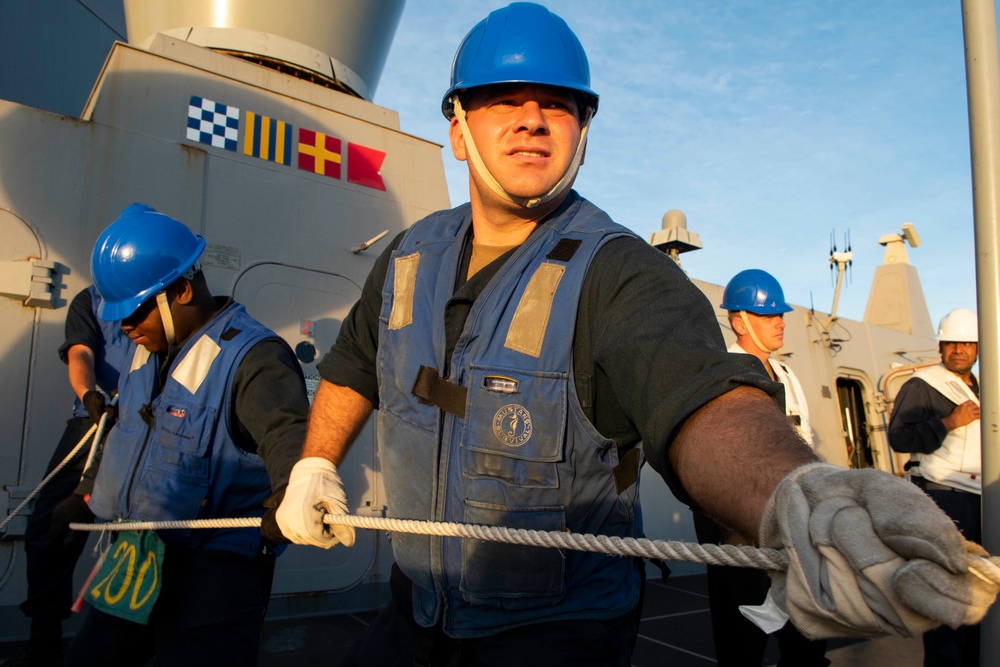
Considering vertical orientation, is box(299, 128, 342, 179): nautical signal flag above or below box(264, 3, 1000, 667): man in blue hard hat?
above

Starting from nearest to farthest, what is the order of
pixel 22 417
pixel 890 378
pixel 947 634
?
1. pixel 947 634
2. pixel 22 417
3. pixel 890 378

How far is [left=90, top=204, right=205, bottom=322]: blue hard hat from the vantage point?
2.37 metres

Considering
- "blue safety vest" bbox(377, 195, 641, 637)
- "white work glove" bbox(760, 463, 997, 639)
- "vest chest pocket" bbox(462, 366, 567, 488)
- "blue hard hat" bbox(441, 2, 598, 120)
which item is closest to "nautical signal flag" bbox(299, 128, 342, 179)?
"blue hard hat" bbox(441, 2, 598, 120)

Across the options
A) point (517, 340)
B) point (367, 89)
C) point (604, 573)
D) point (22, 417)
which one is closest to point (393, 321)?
point (517, 340)

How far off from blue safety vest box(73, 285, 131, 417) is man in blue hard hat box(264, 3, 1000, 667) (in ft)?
7.29

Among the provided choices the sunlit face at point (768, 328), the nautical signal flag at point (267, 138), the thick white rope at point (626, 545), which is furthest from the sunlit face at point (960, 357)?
the nautical signal flag at point (267, 138)

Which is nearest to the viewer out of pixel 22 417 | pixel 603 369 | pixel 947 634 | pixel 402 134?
pixel 603 369

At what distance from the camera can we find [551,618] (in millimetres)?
1292

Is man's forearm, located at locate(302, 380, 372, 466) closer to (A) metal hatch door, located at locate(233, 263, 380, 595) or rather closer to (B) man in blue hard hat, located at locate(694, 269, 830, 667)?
(B) man in blue hard hat, located at locate(694, 269, 830, 667)

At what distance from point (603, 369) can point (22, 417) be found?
3.61 m

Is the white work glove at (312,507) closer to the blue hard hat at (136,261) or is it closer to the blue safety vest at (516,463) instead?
the blue safety vest at (516,463)

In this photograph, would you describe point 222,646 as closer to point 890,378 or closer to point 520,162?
point 520,162

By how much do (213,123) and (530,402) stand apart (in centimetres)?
401

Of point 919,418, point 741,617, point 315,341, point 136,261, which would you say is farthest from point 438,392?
point 919,418
